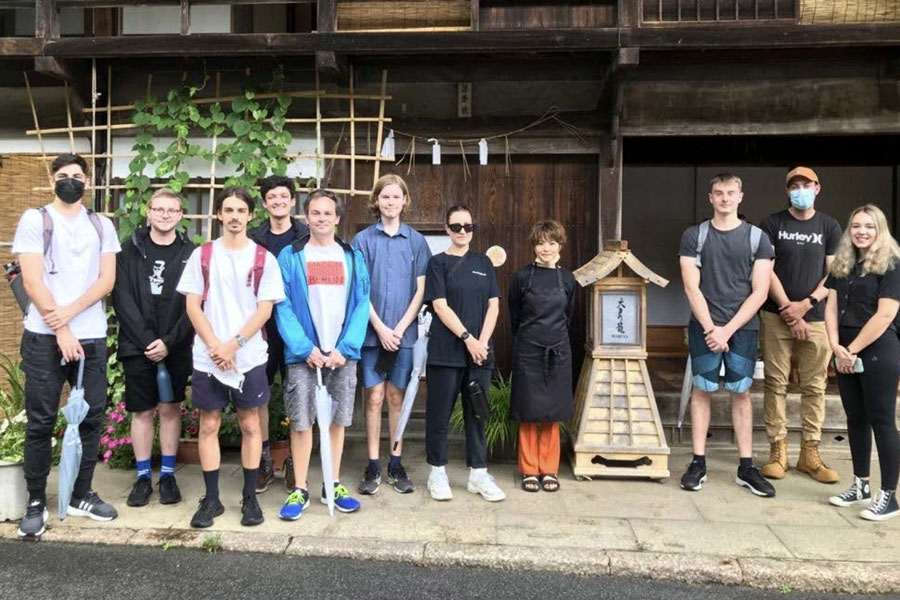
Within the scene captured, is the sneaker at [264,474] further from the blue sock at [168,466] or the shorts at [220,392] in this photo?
the shorts at [220,392]

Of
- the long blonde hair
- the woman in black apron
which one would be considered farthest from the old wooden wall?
Answer: the long blonde hair

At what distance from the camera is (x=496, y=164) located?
20.6ft

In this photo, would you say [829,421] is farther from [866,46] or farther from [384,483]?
[384,483]

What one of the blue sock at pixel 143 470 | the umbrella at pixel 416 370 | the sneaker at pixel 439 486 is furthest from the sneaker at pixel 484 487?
the blue sock at pixel 143 470

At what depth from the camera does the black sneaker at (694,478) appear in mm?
4863

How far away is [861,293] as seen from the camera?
4301 mm

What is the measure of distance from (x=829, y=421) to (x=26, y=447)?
650cm

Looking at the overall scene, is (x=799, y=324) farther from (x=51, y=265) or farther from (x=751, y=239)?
(x=51, y=265)

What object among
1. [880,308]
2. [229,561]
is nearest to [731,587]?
[880,308]

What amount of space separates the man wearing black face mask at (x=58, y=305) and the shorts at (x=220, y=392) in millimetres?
775

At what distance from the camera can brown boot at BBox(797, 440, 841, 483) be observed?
5.02 metres

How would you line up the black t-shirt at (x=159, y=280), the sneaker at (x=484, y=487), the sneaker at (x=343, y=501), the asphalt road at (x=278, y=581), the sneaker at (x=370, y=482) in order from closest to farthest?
the asphalt road at (x=278, y=581) → the sneaker at (x=343, y=501) → the black t-shirt at (x=159, y=280) → the sneaker at (x=484, y=487) → the sneaker at (x=370, y=482)

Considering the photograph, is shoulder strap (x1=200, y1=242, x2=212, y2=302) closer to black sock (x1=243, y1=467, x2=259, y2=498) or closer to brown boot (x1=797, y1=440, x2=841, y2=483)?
black sock (x1=243, y1=467, x2=259, y2=498)

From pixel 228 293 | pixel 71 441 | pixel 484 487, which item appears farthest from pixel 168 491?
pixel 484 487
